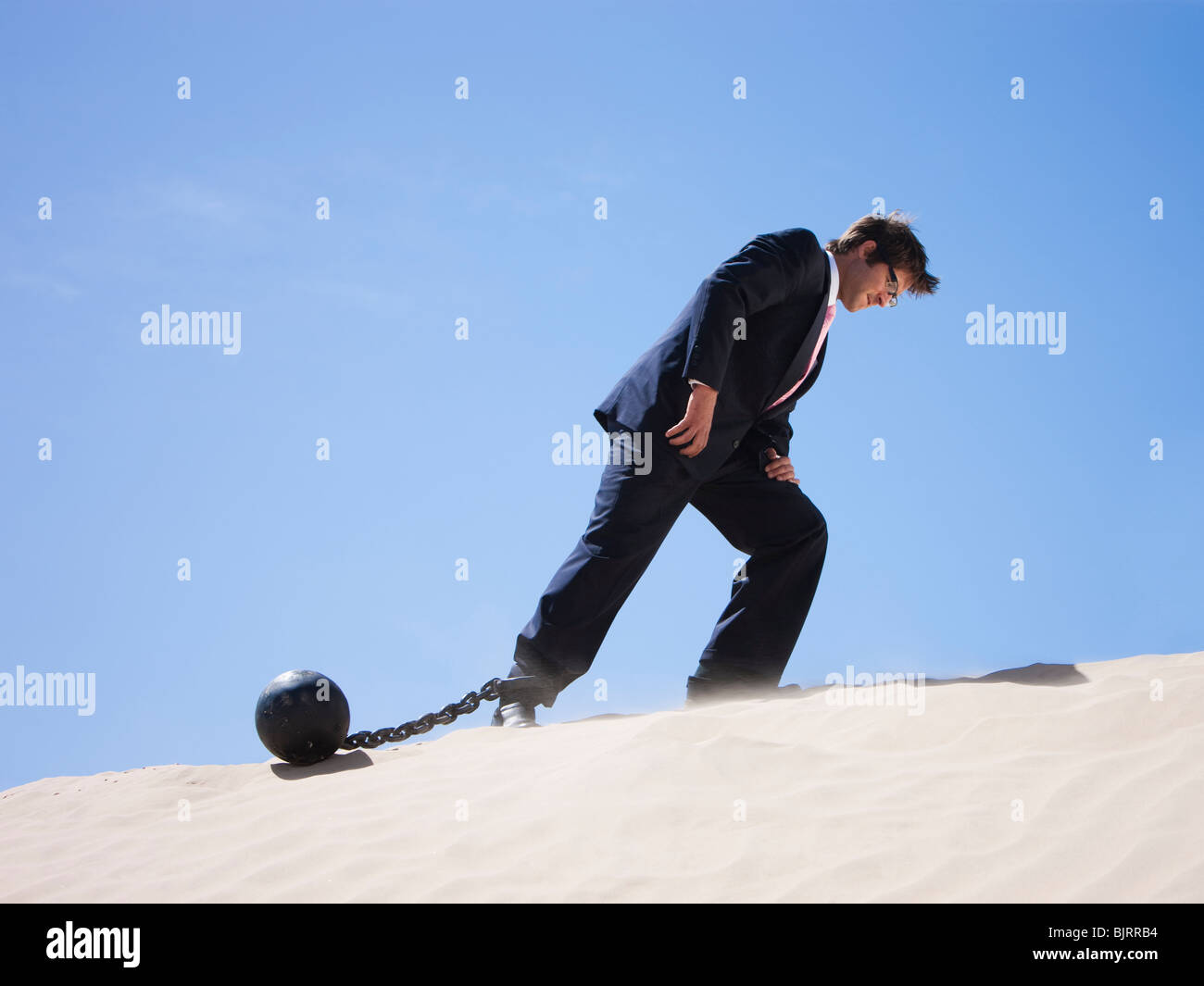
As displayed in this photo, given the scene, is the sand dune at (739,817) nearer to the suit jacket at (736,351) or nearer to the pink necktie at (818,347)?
the suit jacket at (736,351)

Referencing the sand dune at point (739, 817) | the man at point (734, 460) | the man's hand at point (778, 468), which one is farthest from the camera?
the man's hand at point (778, 468)

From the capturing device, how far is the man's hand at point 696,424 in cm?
411

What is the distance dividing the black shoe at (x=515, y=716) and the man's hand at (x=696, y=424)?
Answer: 1221 millimetres

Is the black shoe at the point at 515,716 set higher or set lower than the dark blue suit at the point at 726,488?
lower

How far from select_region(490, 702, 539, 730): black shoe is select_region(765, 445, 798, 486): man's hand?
1469 millimetres

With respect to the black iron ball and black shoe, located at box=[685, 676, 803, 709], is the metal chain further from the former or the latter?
black shoe, located at box=[685, 676, 803, 709]

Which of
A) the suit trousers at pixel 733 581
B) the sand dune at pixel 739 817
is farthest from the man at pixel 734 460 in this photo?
the sand dune at pixel 739 817

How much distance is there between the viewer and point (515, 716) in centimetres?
419

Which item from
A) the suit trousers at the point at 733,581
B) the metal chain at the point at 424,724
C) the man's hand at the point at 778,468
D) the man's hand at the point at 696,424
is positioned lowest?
the metal chain at the point at 424,724

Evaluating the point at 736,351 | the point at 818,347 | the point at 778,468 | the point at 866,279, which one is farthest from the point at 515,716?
the point at 866,279

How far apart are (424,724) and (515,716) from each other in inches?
15.2

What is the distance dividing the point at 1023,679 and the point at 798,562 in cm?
108

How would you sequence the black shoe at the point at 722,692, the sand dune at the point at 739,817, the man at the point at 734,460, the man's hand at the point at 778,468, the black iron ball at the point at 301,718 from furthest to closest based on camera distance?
the man's hand at the point at 778,468, the black shoe at the point at 722,692, the man at the point at 734,460, the black iron ball at the point at 301,718, the sand dune at the point at 739,817
